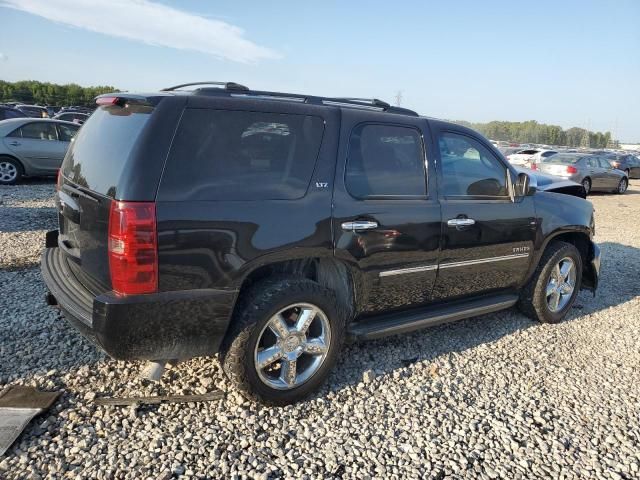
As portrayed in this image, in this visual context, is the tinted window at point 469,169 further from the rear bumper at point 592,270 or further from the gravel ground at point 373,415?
the rear bumper at point 592,270

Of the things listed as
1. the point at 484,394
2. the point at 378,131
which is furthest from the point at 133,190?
the point at 484,394

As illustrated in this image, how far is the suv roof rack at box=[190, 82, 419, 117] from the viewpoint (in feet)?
9.77

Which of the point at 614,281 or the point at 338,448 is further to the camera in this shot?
the point at 614,281

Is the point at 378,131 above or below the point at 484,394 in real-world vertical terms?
above

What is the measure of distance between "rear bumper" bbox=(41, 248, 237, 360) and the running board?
105 cm

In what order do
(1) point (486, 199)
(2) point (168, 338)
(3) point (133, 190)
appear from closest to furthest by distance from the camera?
(3) point (133, 190), (2) point (168, 338), (1) point (486, 199)

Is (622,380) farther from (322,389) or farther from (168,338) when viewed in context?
(168,338)

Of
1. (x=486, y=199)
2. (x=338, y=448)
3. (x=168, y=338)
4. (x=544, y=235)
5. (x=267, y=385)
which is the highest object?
(x=486, y=199)

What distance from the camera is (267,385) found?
2982 millimetres

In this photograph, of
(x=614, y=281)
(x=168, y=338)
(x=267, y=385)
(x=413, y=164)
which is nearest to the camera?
(x=168, y=338)

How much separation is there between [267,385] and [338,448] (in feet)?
1.84

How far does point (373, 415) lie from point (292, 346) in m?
0.66

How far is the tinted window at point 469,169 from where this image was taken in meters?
Answer: 3.80

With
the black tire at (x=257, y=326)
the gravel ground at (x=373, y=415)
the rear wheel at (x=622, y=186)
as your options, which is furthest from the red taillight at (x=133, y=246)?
the rear wheel at (x=622, y=186)
